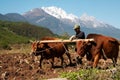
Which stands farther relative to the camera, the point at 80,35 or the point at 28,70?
the point at 28,70

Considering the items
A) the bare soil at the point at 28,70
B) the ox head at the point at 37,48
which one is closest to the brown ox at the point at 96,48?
the bare soil at the point at 28,70

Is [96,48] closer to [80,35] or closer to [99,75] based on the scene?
[80,35]

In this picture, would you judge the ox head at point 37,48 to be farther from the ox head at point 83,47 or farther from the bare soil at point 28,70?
the ox head at point 83,47

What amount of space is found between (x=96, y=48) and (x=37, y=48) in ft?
13.0

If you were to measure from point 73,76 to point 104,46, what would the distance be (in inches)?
258

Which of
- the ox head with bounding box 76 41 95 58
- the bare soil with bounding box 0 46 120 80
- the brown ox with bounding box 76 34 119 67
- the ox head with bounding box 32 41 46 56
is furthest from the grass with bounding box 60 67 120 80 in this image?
the ox head with bounding box 32 41 46 56

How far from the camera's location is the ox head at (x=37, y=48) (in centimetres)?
1895

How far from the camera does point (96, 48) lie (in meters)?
16.2

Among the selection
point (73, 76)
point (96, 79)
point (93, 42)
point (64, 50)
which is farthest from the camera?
point (64, 50)

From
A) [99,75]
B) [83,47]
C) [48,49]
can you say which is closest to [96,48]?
[83,47]

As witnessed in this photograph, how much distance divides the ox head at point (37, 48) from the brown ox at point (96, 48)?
11.1 ft

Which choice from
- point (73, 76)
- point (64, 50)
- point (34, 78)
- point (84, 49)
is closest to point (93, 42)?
point (84, 49)

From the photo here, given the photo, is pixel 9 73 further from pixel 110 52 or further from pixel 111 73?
pixel 111 73

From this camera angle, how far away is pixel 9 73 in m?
16.5
